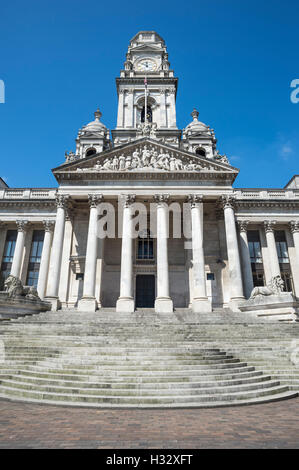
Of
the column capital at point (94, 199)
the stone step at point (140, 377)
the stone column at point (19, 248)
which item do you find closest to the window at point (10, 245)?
the stone column at point (19, 248)

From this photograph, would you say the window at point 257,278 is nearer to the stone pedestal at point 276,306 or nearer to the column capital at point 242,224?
the column capital at point 242,224

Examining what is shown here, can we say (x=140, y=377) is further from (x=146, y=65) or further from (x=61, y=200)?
(x=146, y=65)

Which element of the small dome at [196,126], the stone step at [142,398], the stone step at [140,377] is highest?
the small dome at [196,126]

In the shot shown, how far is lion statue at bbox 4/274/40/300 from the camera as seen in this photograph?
20456mm

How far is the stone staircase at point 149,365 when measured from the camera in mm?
8469

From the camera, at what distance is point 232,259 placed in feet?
82.0

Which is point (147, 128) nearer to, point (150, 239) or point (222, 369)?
point (150, 239)

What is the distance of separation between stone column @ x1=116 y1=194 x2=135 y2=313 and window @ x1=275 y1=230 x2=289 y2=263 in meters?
17.7

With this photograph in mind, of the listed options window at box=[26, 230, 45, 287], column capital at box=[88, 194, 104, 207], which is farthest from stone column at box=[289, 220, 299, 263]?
window at box=[26, 230, 45, 287]

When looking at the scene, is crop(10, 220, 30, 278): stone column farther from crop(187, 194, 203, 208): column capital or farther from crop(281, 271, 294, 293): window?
crop(281, 271, 294, 293): window

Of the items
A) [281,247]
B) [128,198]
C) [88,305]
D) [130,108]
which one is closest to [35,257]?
[88,305]

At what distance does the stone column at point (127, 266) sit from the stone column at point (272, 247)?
15568 mm
